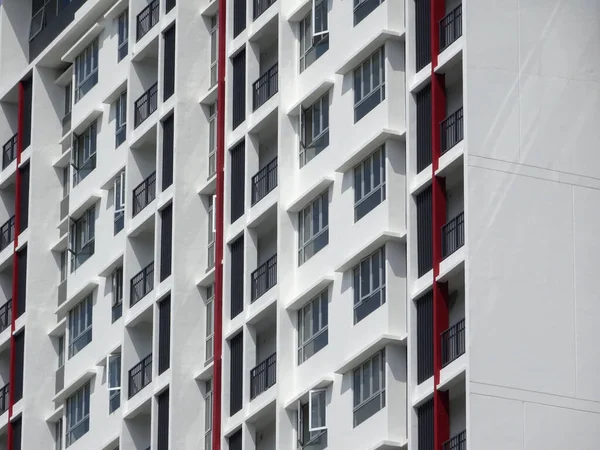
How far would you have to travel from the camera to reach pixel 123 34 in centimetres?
7869

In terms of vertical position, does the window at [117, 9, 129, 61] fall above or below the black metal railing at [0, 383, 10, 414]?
above

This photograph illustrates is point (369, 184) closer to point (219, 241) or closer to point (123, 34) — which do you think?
point (219, 241)

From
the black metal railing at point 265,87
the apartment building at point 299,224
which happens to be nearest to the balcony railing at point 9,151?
the apartment building at point 299,224

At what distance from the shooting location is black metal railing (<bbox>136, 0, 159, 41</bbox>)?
7606cm

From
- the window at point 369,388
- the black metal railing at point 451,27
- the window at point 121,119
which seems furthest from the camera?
the window at point 121,119

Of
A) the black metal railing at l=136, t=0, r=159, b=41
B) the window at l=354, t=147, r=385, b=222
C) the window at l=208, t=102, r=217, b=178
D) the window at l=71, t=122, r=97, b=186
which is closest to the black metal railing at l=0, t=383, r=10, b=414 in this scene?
the window at l=71, t=122, r=97, b=186

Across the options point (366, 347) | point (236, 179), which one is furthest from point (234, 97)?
point (366, 347)

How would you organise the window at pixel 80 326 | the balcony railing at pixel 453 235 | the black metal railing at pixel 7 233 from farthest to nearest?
1. the black metal railing at pixel 7 233
2. the window at pixel 80 326
3. the balcony railing at pixel 453 235

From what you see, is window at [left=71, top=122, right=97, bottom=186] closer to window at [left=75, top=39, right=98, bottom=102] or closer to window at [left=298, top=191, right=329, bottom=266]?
window at [left=75, top=39, right=98, bottom=102]

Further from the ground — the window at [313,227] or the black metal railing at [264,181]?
the black metal railing at [264,181]

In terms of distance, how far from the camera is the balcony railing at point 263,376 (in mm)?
65750

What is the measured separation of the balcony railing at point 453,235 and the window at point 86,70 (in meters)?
23.6

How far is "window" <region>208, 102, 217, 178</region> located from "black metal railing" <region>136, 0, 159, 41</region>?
477 centimetres

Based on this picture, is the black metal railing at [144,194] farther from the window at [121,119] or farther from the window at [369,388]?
the window at [369,388]
